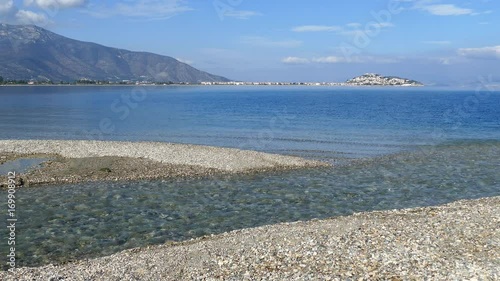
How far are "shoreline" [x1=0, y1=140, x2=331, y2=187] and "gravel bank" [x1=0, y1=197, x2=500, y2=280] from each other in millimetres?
14629

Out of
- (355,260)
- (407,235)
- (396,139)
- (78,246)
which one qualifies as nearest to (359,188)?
(407,235)

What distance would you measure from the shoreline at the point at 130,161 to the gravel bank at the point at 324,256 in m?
14.6

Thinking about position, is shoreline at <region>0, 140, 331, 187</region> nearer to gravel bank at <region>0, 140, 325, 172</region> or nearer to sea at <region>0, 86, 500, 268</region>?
gravel bank at <region>0, 140, 325, 172</region>

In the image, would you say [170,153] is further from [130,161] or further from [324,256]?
[324,256]

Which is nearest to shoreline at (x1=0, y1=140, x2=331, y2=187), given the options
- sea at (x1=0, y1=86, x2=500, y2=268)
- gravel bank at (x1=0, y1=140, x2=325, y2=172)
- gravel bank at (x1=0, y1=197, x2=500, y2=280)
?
gravel bank at (x1=0, y1=140, x2=325, y2=172)

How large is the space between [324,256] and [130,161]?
80.5 ft

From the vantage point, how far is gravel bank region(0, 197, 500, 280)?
1360cm

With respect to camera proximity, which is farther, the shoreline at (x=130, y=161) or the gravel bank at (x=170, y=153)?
the gravel bank at (x=170, y=153)

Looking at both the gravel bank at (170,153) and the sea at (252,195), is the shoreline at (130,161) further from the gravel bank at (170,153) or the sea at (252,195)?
the sea at (252,195)

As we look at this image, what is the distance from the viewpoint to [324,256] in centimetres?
1489

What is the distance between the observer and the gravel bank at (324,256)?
1360 cm

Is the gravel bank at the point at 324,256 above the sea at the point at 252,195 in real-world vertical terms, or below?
Answer: above

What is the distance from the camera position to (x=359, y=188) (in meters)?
28.9

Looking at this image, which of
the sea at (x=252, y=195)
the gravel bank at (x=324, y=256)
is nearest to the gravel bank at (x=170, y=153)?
the sea at (x=252, y=195)
